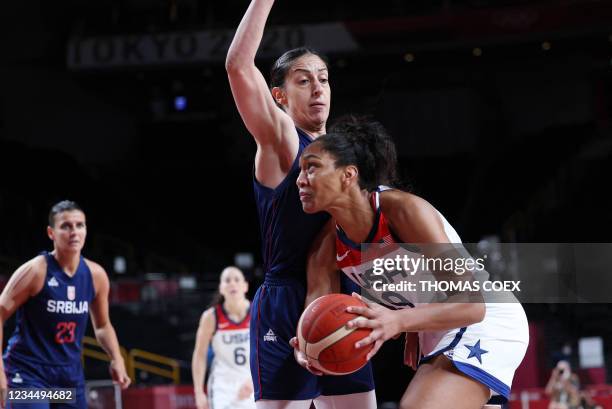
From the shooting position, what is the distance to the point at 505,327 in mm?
2938

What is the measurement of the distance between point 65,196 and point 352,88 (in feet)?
16.9

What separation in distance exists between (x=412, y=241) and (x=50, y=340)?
295 centimetres

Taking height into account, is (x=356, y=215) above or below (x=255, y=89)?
below

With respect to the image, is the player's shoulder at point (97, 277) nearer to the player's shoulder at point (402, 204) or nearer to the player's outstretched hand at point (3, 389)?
the player's outstretched hand at point (3, 389)

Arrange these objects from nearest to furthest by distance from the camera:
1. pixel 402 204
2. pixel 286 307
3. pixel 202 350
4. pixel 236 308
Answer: pixel 402 204 → pixel 286 307 → pixel 202 350 → pixel 236 308

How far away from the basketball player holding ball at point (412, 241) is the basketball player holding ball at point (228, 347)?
11.1 ft

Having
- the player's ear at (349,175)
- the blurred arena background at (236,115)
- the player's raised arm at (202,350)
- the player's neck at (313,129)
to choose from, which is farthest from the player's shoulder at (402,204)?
the blurred arena background at (236,115)

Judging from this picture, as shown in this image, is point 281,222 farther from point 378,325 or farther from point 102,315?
point 102,315

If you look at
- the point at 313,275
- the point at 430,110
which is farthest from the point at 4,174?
the point at 313,275

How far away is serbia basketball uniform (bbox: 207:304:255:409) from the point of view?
6262 mm

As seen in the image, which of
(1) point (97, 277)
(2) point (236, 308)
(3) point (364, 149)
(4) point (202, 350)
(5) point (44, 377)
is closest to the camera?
(3) point (364, 149)

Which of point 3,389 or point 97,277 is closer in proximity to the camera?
point 3,389

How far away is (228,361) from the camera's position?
20.9ft

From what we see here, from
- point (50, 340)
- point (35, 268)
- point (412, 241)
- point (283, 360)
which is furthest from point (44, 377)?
point (412, 241)
